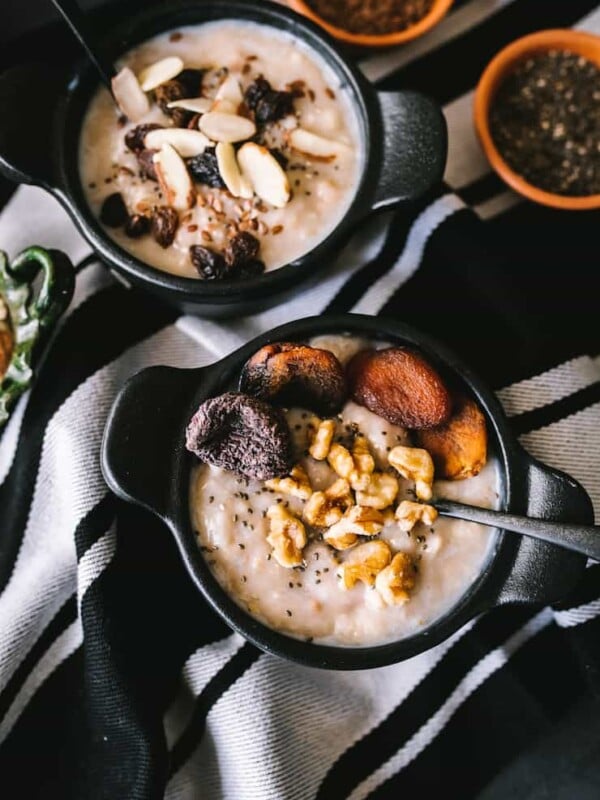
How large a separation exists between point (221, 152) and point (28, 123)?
1.03 feet

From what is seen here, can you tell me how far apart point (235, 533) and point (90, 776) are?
1.77 feet

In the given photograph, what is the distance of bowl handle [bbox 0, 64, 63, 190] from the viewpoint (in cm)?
158

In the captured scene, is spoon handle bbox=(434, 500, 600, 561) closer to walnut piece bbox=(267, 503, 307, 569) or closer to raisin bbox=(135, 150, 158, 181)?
walnut piece bbox=(267, 503, 307, 569)

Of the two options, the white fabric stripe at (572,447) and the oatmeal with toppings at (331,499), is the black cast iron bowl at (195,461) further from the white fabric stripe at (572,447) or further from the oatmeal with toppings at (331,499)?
the white fabric stripe at (572,447)

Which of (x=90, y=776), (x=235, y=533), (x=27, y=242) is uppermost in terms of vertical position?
(x=27, y=242)

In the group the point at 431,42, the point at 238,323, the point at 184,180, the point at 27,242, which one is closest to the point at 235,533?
the point at 238,323

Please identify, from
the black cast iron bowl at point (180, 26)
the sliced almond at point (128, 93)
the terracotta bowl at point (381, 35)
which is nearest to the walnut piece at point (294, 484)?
the black cast iron bowl at point (180, 26)

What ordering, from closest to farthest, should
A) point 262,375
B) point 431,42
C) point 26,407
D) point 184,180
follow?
point 262,375
point 184,180
point 26,407
point 431,42

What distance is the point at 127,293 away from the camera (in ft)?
5.77

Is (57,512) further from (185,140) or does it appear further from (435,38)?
(435,38)

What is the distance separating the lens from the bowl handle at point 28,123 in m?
1.58

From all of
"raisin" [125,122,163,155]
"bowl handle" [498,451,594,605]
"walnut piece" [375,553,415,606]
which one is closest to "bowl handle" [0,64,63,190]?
"raisin" [125,122,163,155]

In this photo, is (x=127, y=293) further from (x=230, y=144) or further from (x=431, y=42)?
(x=431, y=42)

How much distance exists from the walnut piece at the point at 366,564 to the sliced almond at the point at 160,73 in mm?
828
